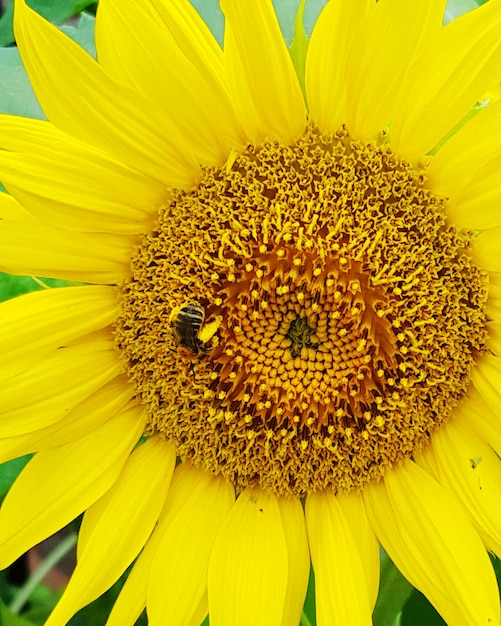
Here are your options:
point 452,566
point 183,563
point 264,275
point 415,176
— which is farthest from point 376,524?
point 415,176

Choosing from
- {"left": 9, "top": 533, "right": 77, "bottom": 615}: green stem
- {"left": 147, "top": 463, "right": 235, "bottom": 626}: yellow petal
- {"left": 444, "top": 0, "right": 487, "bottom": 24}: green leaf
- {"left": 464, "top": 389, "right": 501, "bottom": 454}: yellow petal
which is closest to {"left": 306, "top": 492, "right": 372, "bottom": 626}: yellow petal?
{"left": 147, "top": 463, "right": 235, "bottom": 626}: yellow petal

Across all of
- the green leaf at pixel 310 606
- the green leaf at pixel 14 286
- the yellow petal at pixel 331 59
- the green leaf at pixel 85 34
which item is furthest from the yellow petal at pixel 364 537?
the green leaf at pixel 85 34

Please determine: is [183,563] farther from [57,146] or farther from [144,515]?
[57,146]

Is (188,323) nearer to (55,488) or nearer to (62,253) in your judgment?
(62,253)

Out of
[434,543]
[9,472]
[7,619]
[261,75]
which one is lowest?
[7,619]

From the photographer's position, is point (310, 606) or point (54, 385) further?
point (310, 606)

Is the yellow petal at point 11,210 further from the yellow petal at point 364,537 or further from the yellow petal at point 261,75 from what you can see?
the yellow petal at point 364,537

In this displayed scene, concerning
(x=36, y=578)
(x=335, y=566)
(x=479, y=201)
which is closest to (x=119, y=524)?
(x=335, y=566)
